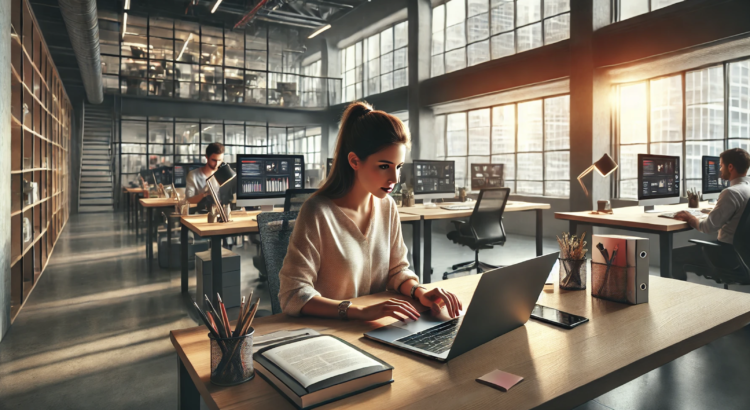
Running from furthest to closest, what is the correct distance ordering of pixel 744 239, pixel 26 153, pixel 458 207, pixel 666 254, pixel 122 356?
pixel 458 207, pixel 26 153, pixel 666 254, pixel 744 239, pixel 122 356

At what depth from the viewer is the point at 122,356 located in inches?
109

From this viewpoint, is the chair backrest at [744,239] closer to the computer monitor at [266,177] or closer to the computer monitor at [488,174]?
the computer monitor at [488,174]

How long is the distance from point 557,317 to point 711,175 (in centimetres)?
462

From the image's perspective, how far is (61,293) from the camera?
4.18 m

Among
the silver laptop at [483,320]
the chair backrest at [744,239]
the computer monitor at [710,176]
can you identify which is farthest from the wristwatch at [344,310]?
the computer monitor at [710,176]

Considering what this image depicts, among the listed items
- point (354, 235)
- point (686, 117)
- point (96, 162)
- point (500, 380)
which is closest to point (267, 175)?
point (354, 235)

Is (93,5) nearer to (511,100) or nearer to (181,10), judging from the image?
(511,100)

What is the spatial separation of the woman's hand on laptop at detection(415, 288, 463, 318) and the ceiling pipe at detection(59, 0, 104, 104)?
540cm

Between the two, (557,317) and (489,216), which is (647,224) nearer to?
(489,216)

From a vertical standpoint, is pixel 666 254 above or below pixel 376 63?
below

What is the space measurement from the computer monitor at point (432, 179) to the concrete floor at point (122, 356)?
3.03 ft

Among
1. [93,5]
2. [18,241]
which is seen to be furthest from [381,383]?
[93,5]

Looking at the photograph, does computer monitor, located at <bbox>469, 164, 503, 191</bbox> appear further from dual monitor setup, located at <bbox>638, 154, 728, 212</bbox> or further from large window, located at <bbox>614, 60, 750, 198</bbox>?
large window, located at <bbox>614, 60, 750, 198</bbox>

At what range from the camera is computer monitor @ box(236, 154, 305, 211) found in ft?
12.4
